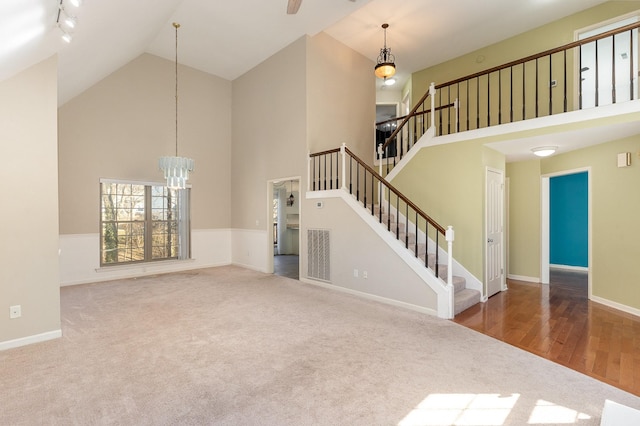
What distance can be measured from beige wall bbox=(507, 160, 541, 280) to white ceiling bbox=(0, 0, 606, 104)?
9.60ft

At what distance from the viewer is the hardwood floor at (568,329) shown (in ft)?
9.28

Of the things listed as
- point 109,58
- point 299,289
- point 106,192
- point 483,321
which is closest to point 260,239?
point 299,289

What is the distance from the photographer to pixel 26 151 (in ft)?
10.6

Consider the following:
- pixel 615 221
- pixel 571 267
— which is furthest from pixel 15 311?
pixel 571 267

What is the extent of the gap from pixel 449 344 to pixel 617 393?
4.24 ft

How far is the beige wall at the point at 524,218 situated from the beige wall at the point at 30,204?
26.0 ft

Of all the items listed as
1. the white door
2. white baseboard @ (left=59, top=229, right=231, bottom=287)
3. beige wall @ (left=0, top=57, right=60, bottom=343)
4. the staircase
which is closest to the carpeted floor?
beige wall @ (left=0, top=57, right=60, bottom=343)

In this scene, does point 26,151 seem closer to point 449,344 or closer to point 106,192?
point 106,192

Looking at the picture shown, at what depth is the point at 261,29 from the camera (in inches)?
236

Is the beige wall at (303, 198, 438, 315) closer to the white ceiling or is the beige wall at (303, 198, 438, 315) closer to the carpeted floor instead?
the carpeted floor

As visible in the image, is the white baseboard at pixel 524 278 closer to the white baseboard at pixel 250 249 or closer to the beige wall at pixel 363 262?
the beige wall at pixel 363 262

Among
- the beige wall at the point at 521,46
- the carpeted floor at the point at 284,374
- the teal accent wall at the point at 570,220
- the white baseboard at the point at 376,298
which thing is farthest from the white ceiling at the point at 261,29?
the white baseboard at the point at 376,298

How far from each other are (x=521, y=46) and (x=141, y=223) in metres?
9.22

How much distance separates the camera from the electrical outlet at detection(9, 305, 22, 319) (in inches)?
125
